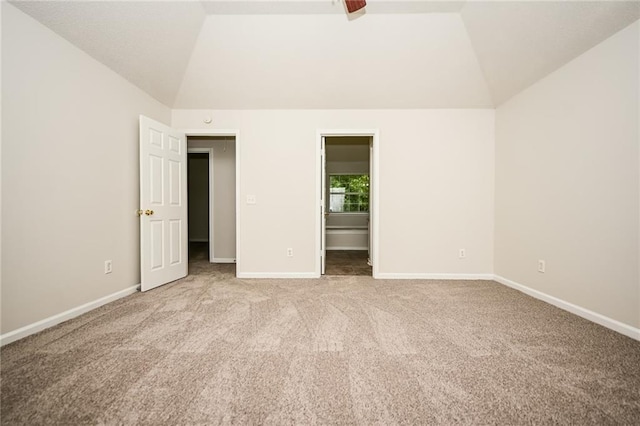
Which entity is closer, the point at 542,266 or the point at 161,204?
the point at 542,266

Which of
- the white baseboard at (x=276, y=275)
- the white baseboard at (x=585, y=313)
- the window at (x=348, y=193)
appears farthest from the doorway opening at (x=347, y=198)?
the white baseboard at (x=585, y=313)

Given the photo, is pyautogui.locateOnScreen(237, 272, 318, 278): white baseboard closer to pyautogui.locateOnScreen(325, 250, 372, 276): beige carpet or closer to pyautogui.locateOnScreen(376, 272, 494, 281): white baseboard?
pyautogui.locateOnScreen(325, 250, 372, 276): beige carpet

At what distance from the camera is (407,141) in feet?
11.5

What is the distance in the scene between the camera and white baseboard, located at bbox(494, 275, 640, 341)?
6.16ft

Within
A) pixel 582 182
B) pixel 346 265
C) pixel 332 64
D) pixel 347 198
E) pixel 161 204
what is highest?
pixel 332 64

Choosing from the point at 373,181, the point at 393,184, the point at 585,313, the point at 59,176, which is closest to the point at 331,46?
the point at 373,181

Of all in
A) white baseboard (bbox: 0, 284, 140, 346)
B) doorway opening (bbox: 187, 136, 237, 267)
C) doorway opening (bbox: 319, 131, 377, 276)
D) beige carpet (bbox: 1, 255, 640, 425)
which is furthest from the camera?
doorway opening (bbox: 319, 131, 377, 276)

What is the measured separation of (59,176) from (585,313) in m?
4.77

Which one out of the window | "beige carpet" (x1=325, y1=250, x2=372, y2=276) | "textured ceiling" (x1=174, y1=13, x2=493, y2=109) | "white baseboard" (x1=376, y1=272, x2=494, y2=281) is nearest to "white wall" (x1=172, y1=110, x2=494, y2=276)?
Answer: "white baseboard" (x1=376, y1=272, x2=494, y2=281)

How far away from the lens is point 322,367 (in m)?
1.50

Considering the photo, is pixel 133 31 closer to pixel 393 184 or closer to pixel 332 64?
pixel 332 64

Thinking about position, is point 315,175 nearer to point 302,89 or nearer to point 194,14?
point 302,89

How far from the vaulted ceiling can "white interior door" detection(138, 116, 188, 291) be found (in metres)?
0.61

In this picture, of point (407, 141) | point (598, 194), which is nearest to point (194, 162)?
point (407, 141)
